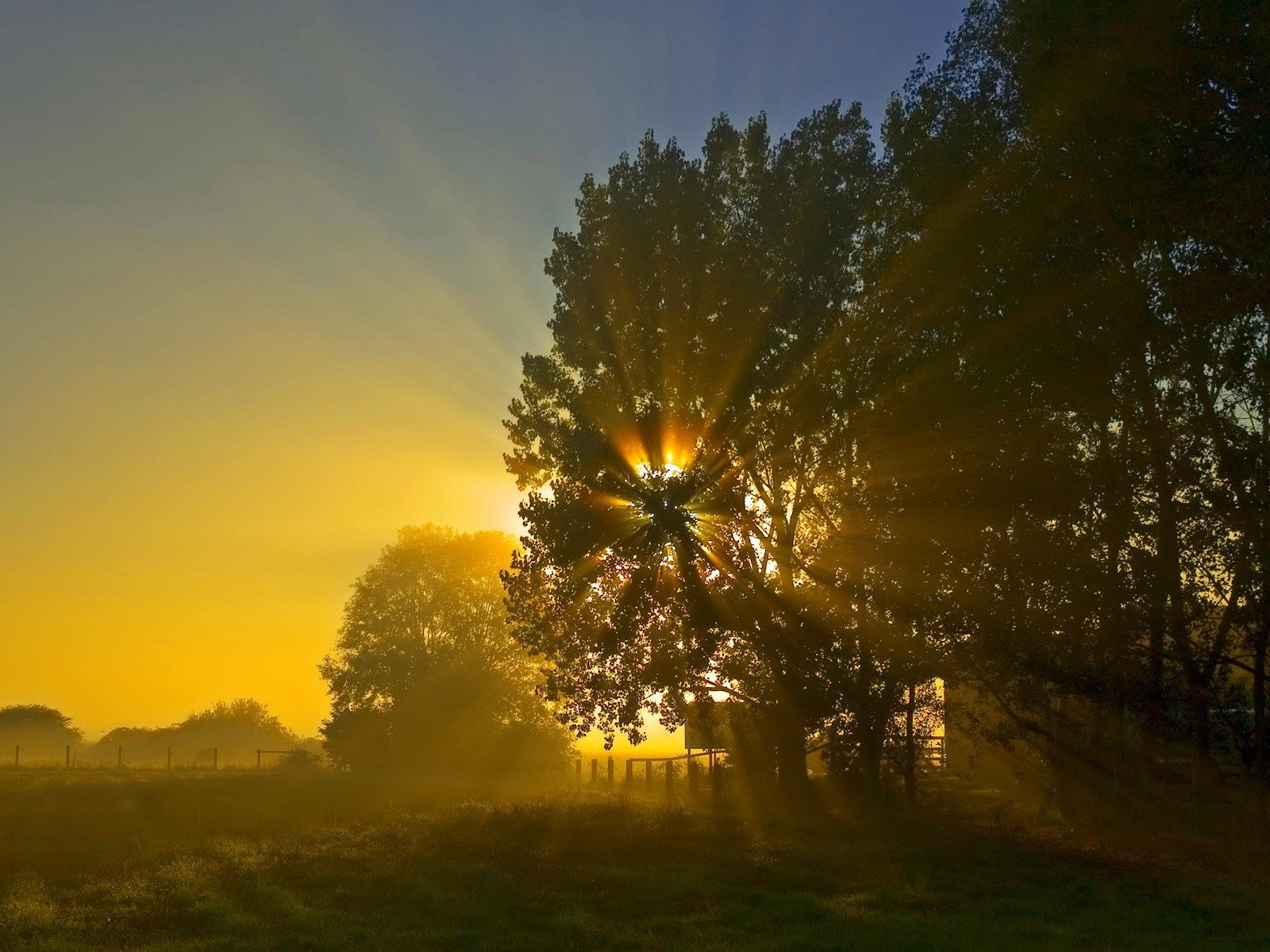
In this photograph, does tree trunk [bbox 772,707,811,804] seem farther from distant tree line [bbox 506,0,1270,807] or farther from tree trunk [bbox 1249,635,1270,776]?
tree trunk [bbox 1249,635,1270,776]

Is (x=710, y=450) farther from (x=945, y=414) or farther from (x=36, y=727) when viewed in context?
(x=36, y=727)

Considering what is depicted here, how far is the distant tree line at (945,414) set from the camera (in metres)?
20.3

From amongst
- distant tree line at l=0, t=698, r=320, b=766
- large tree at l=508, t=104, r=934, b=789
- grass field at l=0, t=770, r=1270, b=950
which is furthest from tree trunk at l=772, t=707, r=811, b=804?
distant tree line at l=0, t=698, r=320, b=766

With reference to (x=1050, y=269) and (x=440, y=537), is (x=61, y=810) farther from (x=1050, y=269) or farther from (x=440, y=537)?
(x=440, y=537)

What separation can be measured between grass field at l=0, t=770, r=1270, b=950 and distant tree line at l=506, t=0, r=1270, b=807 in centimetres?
420

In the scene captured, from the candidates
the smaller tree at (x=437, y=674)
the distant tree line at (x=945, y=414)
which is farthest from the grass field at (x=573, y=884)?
the smaller tree at (x=437, y=674)

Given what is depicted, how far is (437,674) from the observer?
65.8 meters

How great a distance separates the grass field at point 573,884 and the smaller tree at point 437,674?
34.0 m

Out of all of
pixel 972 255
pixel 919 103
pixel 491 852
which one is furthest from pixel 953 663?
pixel 919 103

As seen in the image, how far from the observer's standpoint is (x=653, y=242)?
33031 mm

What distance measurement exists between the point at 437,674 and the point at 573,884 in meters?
47.8

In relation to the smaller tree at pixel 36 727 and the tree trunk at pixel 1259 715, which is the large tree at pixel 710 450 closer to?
the tree trunk at pixel 1259 715

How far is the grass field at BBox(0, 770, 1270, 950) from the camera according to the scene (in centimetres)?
1490

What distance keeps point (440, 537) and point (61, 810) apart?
156 feet
